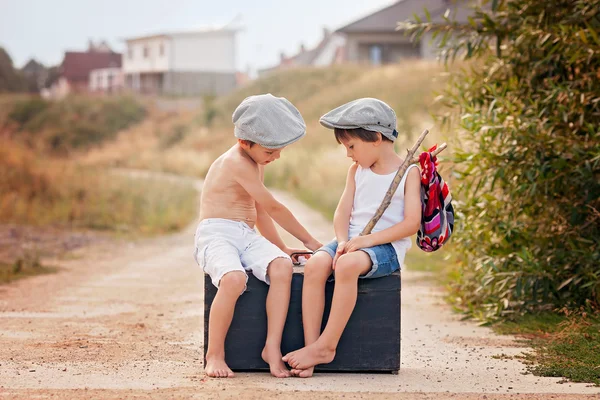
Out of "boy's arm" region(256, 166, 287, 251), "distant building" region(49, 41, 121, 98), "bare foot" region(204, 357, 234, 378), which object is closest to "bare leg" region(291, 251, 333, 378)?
"bare foot" region(204, 357, 234, 378)

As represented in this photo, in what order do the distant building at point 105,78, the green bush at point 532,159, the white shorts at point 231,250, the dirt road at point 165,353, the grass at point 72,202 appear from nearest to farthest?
the dirt road at point 165,353 < the white shorts at point 231,250 < the green bush at point 532,159 < the grass at point 72,202 < the distant building at point 105,78

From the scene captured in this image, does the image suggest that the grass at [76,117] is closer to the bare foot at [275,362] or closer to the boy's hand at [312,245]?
the boy's hand at [312,245]

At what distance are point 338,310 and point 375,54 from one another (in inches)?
1932

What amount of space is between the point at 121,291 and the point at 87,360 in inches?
144

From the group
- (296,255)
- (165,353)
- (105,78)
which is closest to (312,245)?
(296,255)

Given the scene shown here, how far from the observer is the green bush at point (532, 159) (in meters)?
6.70

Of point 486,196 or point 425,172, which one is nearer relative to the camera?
point 425,172

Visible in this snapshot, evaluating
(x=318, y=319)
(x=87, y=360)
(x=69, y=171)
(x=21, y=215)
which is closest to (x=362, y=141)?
(x=318, y=319)

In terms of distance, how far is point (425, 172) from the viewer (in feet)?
17.5

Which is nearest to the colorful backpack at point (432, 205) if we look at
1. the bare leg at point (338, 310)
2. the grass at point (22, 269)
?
the bare leg at point (338, 310)

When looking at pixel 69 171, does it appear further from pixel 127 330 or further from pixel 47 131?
pixel 47 131

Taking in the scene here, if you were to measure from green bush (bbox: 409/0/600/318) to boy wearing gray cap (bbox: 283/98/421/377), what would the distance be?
181 centimetres

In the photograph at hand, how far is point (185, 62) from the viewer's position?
218ft

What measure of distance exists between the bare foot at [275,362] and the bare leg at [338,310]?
4cm
